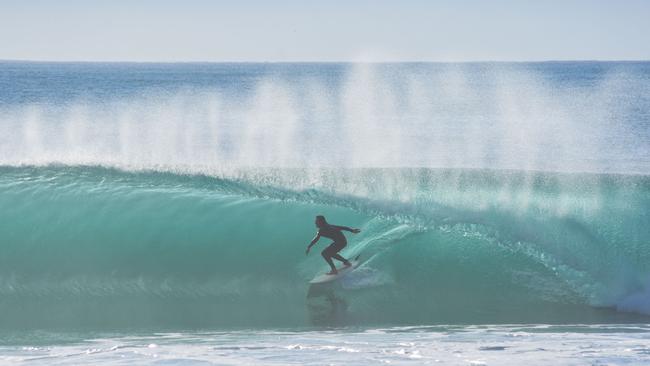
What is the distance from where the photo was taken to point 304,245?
13.8 metres

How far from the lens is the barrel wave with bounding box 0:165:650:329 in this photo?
39.2 ft

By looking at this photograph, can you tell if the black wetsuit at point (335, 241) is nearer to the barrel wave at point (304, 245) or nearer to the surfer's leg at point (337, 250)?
the surfer's leg at point (337, 250)

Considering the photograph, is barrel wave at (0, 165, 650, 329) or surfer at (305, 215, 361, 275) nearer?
barrel wave at (0, 165, 650, 329)

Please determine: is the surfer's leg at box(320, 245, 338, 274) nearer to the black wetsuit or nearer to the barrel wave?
the black wetsuit

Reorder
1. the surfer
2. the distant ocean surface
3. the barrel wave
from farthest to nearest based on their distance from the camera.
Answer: the surfer, the barrel wave, the distant ocean surface

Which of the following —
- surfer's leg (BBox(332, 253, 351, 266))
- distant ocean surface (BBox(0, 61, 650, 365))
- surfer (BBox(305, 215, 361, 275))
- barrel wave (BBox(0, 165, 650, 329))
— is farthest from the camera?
surfer's leg (BBox(332, 253, 351, 266))

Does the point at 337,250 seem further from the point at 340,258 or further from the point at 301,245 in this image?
the point at 301,245

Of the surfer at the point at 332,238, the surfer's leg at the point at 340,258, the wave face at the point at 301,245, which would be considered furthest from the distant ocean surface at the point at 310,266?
the surfer at the point at 332,238

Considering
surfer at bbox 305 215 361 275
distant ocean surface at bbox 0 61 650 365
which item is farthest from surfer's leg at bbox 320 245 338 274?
distant ocean surface at bbox 0 61 650 365

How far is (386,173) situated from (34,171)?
21.7ft

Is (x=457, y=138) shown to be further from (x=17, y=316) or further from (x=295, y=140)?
(x=17, y=316)

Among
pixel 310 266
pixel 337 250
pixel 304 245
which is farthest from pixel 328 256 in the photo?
pixel 304 245

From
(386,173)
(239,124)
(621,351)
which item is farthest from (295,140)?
(621,351)

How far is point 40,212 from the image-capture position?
586 inches
